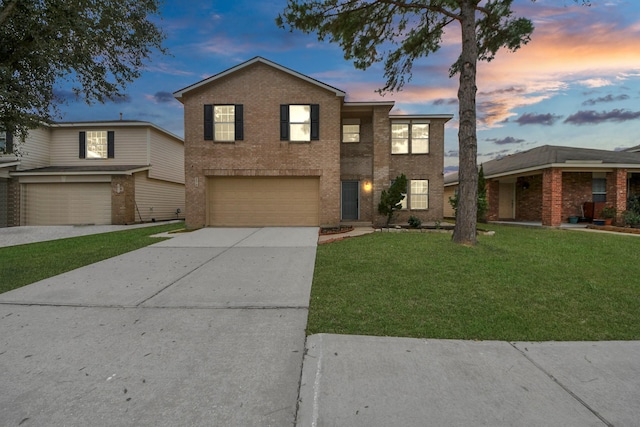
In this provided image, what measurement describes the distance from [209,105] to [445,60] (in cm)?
1011

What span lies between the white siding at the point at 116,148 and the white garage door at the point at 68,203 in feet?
6.43

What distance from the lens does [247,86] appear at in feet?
42.1

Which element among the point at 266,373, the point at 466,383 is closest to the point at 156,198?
the point at 266,373

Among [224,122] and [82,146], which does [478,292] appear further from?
[82,146]

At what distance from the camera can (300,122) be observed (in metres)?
12.8

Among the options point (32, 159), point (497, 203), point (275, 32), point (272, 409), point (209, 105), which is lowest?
point (272, 409)

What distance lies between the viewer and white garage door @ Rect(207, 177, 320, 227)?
1317cm

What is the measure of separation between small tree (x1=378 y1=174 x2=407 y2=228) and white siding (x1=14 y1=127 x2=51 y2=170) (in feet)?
62.6

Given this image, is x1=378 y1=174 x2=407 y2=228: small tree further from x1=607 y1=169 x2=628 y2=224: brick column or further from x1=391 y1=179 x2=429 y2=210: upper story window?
x1=607 y1=169 x2=628 y2=224: brick column

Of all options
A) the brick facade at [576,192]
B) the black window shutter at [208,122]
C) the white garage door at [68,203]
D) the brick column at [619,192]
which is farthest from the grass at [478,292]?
the white garage door at [68,203]

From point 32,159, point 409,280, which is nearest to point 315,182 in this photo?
point 409,280

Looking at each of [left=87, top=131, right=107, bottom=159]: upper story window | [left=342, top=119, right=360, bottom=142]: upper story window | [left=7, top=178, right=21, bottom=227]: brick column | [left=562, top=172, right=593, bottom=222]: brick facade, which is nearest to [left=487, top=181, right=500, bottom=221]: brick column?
[left=562, top=172, right=593, bottom=222]: brick facade

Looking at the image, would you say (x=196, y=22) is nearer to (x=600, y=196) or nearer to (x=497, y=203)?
(x=497, y=203)

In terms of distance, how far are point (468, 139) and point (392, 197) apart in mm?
4824
